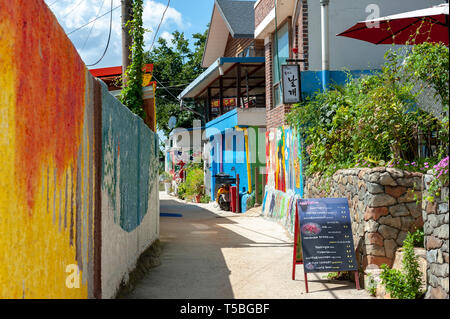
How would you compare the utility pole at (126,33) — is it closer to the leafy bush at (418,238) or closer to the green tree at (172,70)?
the leafy bush at (418,238)

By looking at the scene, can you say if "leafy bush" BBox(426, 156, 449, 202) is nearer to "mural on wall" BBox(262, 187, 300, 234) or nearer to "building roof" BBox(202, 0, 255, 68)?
"mural on wall" BBox(262, 187, 300, 234)

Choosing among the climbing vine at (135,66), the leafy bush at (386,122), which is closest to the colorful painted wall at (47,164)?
the leafy bush at (386,122)

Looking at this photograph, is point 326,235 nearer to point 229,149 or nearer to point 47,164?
point 47,164

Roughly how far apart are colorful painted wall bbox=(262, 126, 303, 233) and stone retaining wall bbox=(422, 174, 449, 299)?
677 cm

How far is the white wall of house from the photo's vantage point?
44.2 feet

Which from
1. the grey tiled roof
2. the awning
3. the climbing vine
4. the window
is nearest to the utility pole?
the climbing vine

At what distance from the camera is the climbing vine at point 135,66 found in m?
12.2

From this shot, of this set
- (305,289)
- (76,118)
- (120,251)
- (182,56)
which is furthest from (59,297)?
(182,56)

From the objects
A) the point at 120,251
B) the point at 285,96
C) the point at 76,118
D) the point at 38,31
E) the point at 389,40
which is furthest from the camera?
the point at 285,96

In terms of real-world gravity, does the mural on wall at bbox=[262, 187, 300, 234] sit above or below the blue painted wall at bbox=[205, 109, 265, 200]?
below

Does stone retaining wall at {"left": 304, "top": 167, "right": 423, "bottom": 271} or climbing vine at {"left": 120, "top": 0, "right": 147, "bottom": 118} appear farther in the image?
climbing vine at {"left": 120, "top": 0, "right": 147, "bottom": 118}

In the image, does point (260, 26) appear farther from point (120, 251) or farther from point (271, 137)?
point (120, 251)

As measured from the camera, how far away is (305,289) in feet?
22.5

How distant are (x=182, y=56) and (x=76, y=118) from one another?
137 feet
